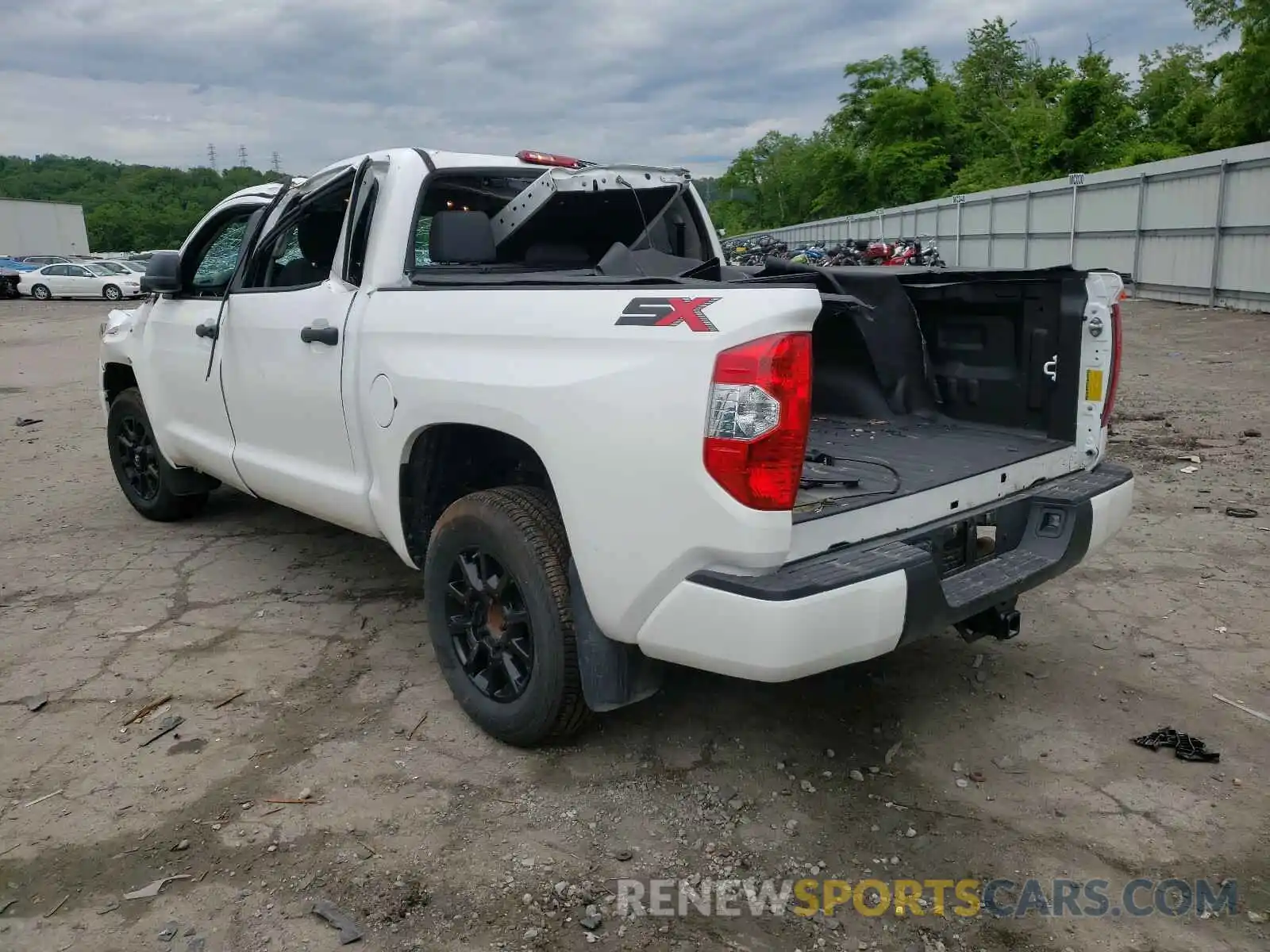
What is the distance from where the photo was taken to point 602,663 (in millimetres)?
2875

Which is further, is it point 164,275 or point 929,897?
point 164,275

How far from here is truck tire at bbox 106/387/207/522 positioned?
5750mm

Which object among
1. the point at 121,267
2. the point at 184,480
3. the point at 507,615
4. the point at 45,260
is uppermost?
the point at 45,260

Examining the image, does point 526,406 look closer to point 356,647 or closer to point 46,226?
point 356,647

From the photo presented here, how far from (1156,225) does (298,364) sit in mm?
17830

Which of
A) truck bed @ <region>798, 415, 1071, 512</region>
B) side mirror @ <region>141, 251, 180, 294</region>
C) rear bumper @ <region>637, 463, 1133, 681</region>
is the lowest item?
rear bumper @ <region>637, 463, 1133, 681</region>

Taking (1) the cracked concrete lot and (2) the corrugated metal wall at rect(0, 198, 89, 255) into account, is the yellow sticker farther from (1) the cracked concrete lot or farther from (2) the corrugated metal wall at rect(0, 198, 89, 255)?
(2) the corrugated metal wall at rect(0, 198, 89, 255)

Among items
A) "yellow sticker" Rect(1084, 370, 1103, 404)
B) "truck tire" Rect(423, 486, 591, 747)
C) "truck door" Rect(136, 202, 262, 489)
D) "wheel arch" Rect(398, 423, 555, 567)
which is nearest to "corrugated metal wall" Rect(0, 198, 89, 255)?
"truck door" Rect(136, 202, 262, 489)

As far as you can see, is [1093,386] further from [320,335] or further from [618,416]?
[320,335]

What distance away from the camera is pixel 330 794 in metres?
3.08

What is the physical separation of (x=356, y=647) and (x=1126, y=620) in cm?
327

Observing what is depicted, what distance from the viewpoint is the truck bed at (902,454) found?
3055 mm

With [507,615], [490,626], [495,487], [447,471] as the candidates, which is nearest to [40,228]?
[447,471]

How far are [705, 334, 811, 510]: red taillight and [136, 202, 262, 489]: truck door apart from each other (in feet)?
10.0
